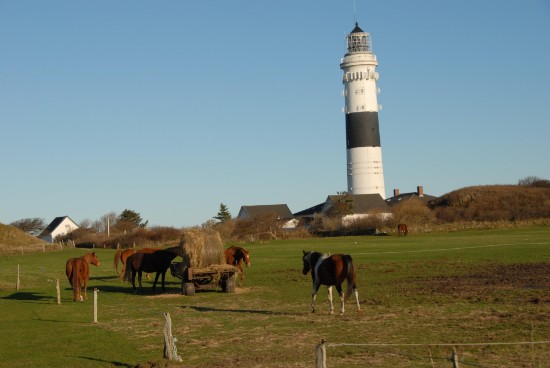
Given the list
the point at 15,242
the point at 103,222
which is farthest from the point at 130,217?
the point at 15,242

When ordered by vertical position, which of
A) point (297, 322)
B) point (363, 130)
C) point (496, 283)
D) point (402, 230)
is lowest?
point (297, 322)

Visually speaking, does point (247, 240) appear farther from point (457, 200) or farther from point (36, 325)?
point (36, 325)

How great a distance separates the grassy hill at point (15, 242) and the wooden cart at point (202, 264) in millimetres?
47010

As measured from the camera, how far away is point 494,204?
90000 mm

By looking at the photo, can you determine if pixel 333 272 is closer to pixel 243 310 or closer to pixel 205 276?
pixel 243 310

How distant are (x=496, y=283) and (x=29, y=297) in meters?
18.8

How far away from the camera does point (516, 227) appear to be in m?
74.3

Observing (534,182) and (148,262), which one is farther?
(534,182)

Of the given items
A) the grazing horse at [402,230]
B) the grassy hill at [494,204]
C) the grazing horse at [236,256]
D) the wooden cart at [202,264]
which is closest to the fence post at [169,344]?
the wooden cart at [202,264]

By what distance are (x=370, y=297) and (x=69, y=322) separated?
9567 millimetres

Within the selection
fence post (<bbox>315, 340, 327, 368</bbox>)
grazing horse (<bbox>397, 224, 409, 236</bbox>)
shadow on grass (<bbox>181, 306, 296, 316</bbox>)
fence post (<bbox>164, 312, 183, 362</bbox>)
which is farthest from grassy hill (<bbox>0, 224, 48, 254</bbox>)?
fence post (<bbox>315, 340, 327, 368</bbox>)

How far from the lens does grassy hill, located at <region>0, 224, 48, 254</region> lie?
72500 mm

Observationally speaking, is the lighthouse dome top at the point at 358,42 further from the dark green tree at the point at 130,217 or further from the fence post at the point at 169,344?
the fence post at the point at 169,344

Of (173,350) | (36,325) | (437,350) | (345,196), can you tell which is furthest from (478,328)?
(345,196)
